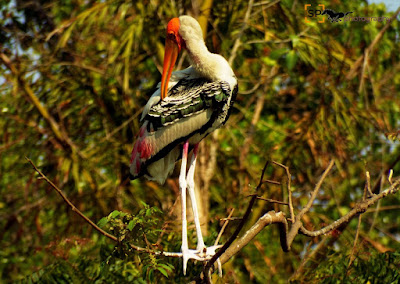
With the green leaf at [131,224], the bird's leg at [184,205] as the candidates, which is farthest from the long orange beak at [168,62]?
the green leaf at [131,224]

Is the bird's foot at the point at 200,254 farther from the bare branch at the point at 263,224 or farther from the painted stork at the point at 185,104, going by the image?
the bare branch at the point at 263,224

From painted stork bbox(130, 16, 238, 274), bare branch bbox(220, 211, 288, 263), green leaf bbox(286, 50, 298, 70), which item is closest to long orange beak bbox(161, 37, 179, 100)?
painted stork bbox(130, 16, 238, 274)

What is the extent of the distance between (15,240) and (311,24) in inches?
157

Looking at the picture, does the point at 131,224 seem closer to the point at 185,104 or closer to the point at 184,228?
the point at 184,228

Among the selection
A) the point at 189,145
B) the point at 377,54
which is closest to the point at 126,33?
the point at 189,145

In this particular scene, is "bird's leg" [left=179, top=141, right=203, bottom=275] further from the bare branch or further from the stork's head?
the bare branch

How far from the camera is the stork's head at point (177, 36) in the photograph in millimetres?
3736

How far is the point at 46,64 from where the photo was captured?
242 inches

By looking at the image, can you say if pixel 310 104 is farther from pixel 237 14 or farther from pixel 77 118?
pixel 77 118

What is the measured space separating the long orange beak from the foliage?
76.2 inches

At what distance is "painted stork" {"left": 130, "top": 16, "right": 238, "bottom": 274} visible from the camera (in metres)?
3.62

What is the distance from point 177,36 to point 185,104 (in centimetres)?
42

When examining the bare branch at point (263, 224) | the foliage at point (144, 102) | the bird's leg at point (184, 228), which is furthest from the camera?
the foliage at point (144, 102)

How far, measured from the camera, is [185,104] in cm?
364
